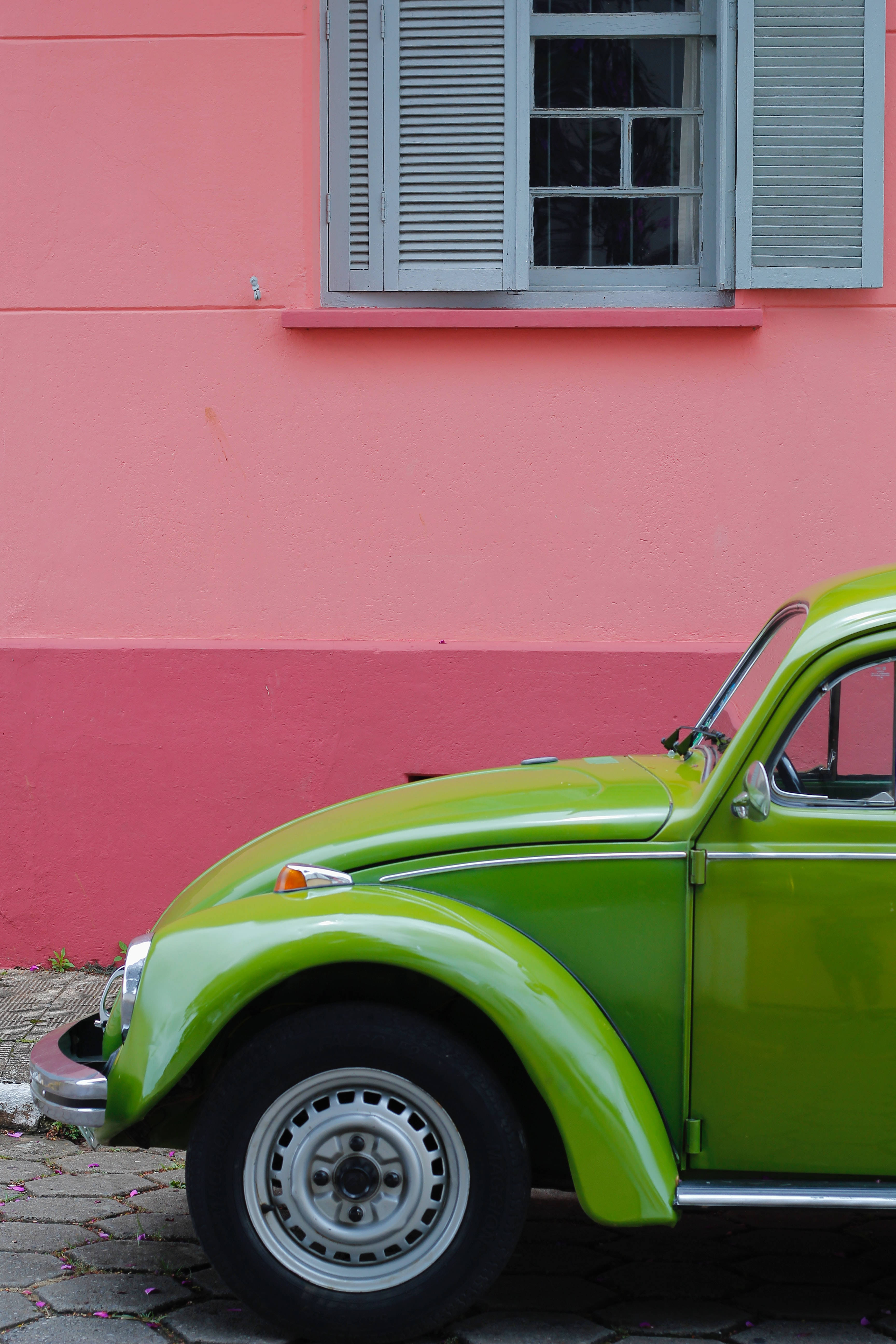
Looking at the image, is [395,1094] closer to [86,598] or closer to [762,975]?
[762,975]

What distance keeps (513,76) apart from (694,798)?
3947 millimetres

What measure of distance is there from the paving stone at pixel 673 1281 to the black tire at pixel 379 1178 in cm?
57

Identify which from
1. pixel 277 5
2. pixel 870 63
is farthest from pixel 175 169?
pixel 870 63

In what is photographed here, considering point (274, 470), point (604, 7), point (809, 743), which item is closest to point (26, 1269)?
point (809, 743)

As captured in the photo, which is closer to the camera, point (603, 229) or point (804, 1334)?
point (804, 1334)

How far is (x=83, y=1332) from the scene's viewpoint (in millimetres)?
2828

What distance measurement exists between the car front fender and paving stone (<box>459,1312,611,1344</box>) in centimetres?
36

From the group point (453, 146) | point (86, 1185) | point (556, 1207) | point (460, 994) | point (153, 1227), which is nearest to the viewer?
point (460, 994)

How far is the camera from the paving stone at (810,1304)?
9.75ft

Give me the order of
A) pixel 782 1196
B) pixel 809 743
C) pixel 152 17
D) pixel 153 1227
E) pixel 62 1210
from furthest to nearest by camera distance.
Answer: pixel 152 17 < pixel 62 1210 < pixel 153 1227 < pixel 809 743 < pixel 782 1196

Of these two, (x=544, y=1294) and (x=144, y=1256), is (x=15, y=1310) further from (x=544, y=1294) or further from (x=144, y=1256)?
(x=544, y=1294)

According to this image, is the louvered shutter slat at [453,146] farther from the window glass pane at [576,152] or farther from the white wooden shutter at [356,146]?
the window glass pane at [576,152]

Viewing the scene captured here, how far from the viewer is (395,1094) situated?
2.75 meters

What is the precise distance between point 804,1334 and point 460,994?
1099 millimetres
